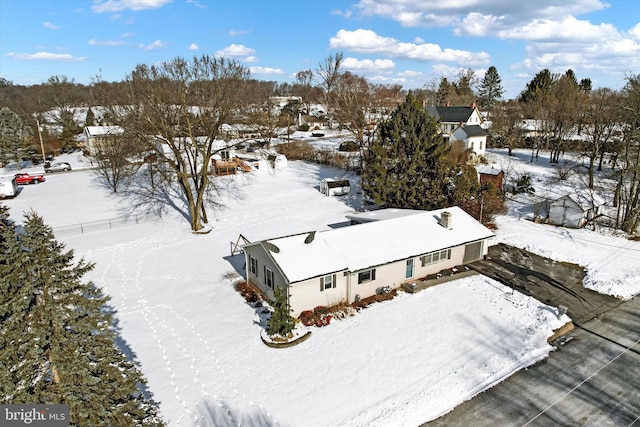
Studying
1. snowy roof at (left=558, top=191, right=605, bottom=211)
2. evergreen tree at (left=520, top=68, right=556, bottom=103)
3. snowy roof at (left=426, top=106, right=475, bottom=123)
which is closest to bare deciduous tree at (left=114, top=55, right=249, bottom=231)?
snowy roof at (left=558, top=191, right=605, bottom=211)

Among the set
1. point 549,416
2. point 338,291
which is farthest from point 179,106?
point 549,416

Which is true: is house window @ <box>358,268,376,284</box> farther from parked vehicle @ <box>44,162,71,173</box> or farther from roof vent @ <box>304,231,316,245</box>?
parked vehicle @ <box>44,162,71,173</box>

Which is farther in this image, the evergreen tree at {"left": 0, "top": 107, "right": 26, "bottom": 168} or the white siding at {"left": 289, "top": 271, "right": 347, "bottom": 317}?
the evergreen tree at {"left": 0, "top": 107, "right": 26, "bottom": 168}

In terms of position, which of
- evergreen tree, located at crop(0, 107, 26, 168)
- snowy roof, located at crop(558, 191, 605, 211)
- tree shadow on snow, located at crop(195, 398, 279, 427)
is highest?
evergreen tree, located at crop(0, 107, 26, 168)

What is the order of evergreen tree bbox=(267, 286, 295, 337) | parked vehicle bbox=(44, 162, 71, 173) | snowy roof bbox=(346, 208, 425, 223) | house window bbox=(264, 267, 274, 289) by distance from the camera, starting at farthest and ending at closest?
parked vehicle bbox=(44, 162, 71, 173)
snowy roof bbox=(346, 208, 425, 223)
house window bbox=(264, 267, 274, 289)
evergreen tree bbox=(267, 286, 295, 337)

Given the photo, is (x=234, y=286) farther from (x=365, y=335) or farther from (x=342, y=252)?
(x=365, y=335)

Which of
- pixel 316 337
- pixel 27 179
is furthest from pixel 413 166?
pixel 27 179

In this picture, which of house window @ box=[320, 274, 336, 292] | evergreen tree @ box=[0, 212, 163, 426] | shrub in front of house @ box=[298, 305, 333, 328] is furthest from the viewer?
house window @ box=[320, 274, 336, 292]

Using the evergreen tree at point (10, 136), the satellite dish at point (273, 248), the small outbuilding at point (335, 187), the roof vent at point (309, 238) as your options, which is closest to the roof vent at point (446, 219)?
the roof vent at point (309, 238)
